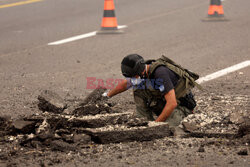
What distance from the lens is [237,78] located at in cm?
768

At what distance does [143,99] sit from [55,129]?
1.21 meters

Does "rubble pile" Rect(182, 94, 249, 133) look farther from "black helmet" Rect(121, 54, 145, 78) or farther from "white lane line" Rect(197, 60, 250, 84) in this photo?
"white lane line" Rect(197, 60, 250, 84)

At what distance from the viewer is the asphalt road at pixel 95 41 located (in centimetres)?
793

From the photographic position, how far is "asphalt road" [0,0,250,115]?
793cm

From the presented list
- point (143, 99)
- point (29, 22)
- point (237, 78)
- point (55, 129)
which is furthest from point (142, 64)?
point (29, 22)

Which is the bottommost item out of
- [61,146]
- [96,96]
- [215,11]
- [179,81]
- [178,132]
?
[178,132]

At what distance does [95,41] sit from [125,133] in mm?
5643

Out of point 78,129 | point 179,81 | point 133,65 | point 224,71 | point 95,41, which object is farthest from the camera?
point 95,41

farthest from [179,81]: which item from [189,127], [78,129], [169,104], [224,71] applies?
[224,71]

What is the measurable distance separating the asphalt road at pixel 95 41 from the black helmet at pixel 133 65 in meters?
1.57

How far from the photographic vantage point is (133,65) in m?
5.38

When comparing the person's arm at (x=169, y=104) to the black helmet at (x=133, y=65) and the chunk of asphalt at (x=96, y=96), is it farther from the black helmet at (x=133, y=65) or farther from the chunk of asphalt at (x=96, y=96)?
the chunk of asphalt at (x=96, y=96)

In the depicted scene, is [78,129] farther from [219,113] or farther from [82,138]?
[219,113]

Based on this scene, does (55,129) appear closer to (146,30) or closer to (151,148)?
(151,148)
